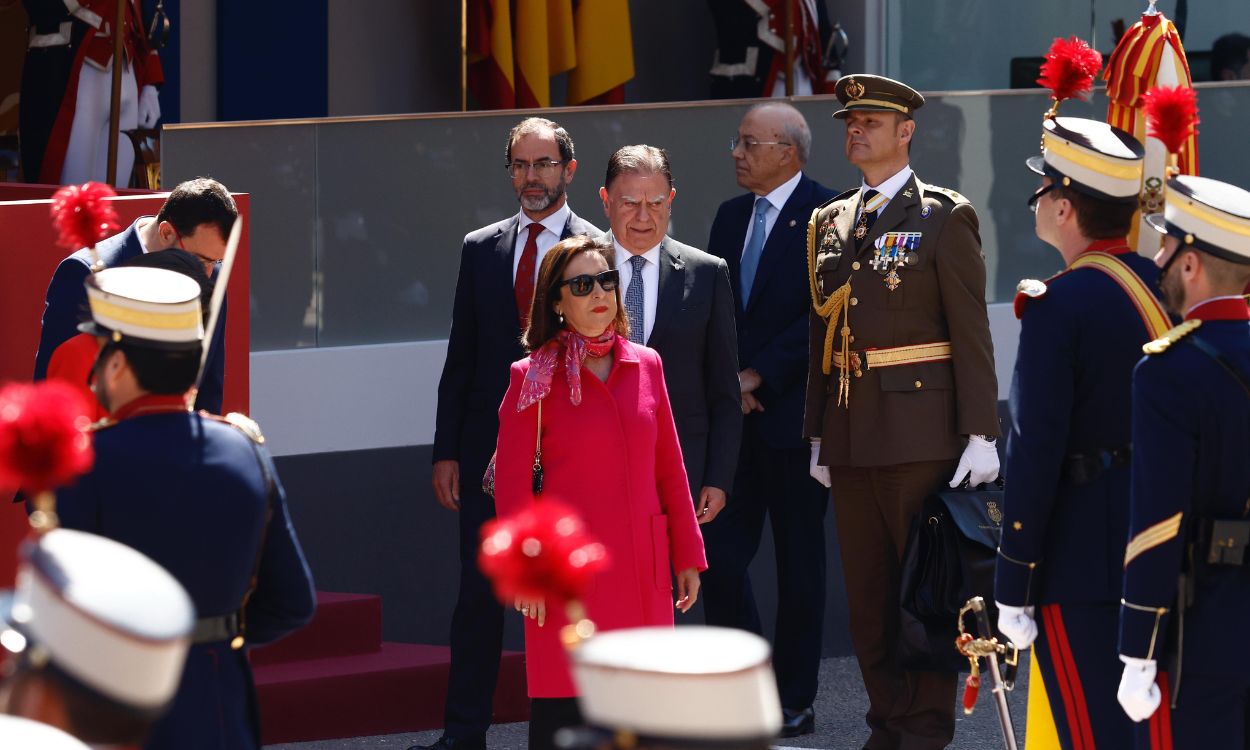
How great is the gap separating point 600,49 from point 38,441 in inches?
270

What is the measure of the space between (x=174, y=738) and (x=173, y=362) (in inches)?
23.8

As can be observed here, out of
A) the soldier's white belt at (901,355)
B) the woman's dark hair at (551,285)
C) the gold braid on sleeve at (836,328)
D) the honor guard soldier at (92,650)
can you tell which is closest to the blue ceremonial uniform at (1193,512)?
the woman's dark hair at (551,285)

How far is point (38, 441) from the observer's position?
7.90 feet

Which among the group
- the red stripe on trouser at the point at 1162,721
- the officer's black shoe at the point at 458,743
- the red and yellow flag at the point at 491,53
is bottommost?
the officer's black shoe at the point at 458,743

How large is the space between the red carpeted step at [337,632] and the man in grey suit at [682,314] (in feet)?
4.61

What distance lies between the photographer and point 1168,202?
13.0 ft

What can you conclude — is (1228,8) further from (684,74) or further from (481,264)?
(481,264)

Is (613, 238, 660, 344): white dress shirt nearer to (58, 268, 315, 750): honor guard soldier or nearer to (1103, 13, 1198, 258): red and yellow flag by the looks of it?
(1103, 13, 1198, 258): red and yellow flag

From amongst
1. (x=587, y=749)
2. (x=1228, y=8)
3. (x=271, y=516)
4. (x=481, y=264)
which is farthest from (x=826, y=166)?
(x=587, y=749)

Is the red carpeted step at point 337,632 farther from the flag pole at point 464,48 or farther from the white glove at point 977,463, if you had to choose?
the flag pole at point 464,48

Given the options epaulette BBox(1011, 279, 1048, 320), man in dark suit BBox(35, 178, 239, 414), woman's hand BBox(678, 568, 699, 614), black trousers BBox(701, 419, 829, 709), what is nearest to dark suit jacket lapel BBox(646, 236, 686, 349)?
black trousers BBox(701, 419, 829, 709)

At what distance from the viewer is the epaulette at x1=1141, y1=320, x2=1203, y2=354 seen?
3.79m

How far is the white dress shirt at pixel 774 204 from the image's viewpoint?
6180 mm

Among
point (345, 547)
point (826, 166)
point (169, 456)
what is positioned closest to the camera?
point (169, 456)
